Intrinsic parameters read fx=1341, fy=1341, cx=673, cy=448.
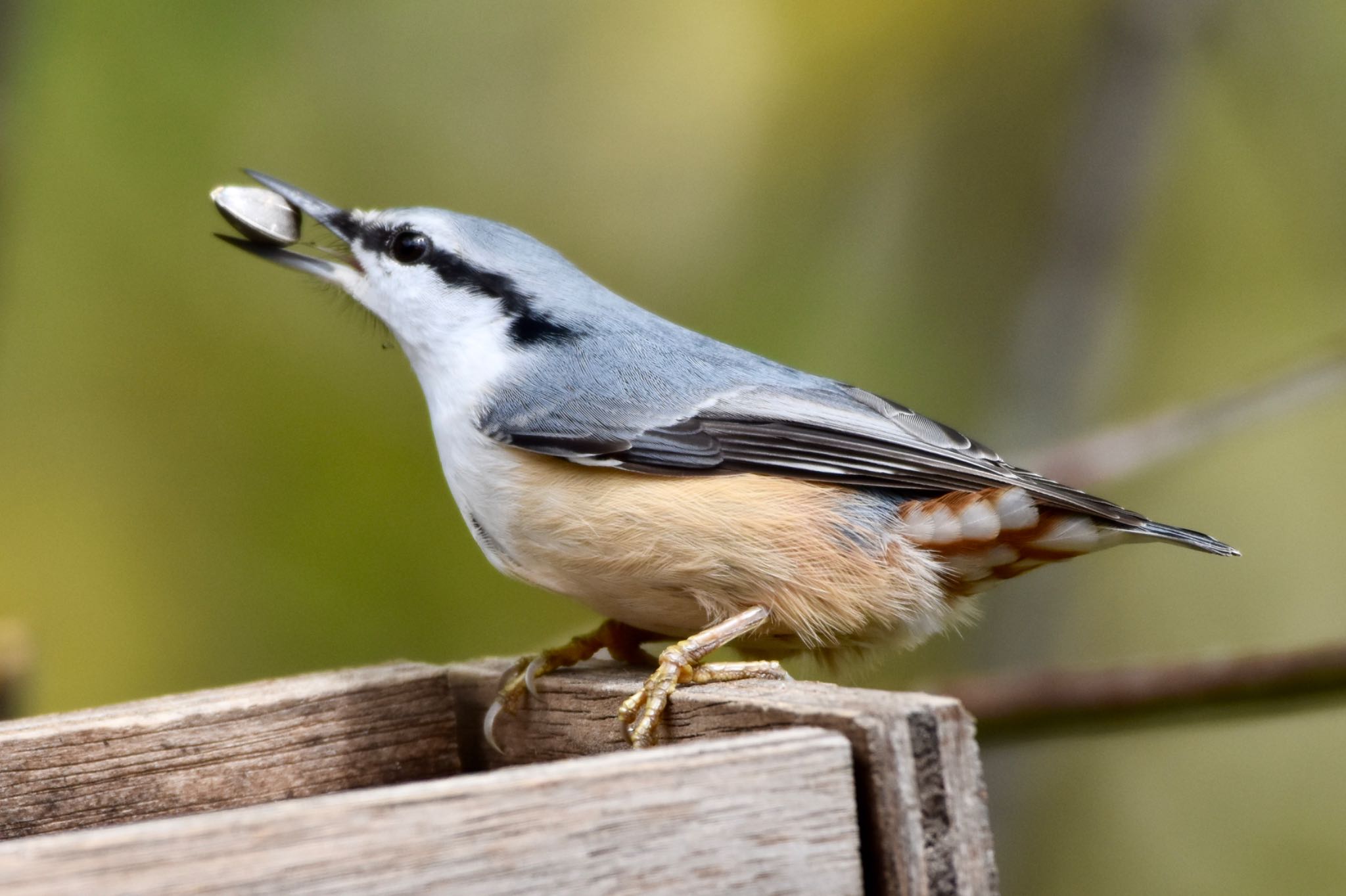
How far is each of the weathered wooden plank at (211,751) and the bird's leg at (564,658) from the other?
6.2 inches

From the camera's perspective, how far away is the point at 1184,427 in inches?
108

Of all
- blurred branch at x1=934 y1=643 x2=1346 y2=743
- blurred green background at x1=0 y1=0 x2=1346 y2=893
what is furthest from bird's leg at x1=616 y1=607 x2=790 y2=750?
blurred green background at x1=0 y1=0 x2=1346 y2=893

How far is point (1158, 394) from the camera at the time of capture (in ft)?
17.1

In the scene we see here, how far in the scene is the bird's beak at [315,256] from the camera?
2.45 meters

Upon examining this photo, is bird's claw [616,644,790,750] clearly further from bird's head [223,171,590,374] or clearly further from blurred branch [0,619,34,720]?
blurred branch [0,619,34,720]

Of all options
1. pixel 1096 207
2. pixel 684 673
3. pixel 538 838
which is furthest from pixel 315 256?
pixel 1096 207

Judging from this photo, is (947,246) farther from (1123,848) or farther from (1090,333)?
(1123,848)

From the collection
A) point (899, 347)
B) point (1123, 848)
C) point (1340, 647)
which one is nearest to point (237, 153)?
point (899, 347)

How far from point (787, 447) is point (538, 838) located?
3.31 ft

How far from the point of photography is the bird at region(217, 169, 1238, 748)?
208cm

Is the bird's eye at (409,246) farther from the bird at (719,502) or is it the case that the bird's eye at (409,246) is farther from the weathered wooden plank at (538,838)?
the weathered wooden plank at (538,838)

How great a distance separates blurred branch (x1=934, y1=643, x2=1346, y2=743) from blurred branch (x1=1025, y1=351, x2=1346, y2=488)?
0.49 metres

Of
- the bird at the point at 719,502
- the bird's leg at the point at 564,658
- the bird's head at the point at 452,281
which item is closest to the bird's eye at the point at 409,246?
the bird's head at the point at 452,281

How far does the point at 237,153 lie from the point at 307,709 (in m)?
2.73
